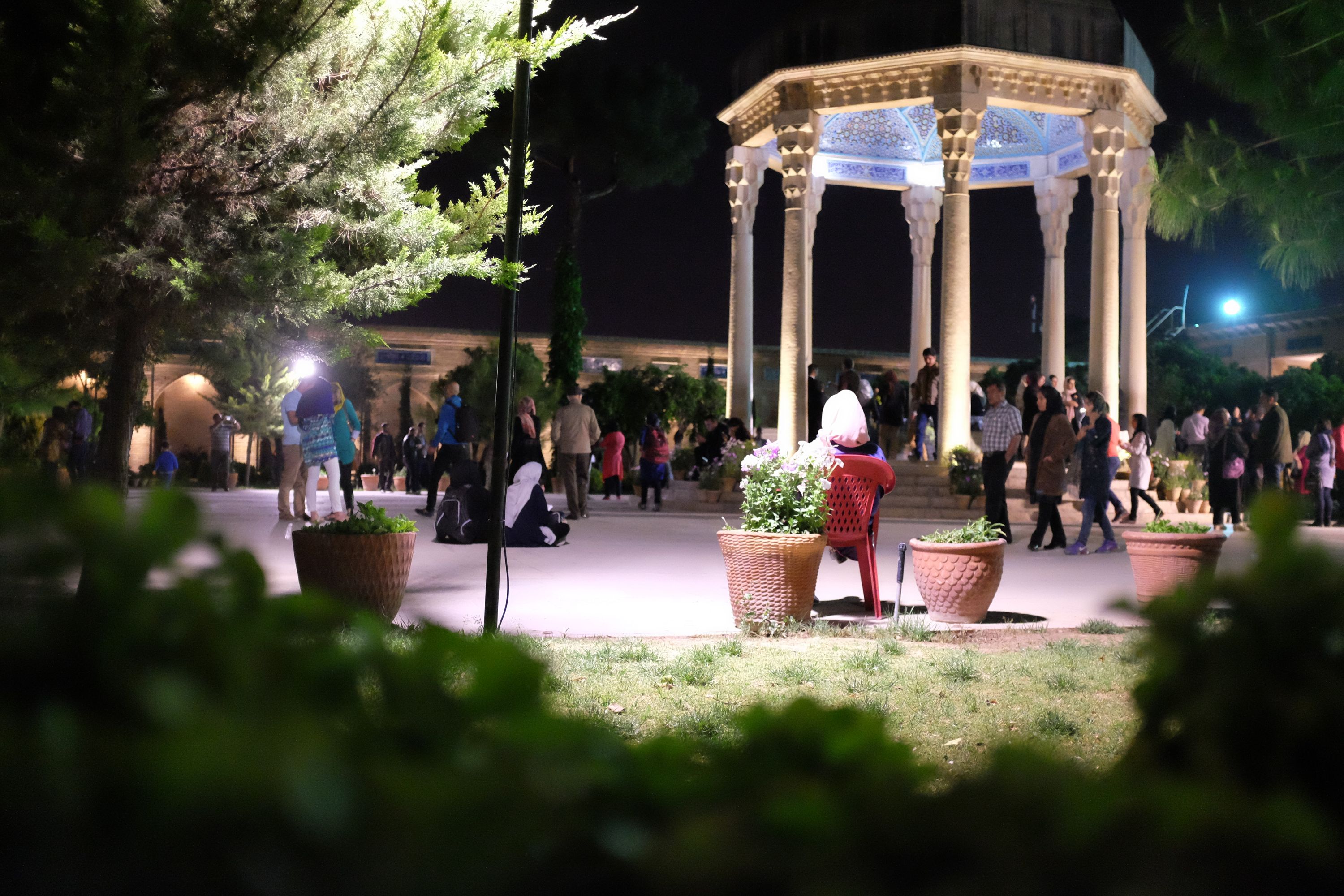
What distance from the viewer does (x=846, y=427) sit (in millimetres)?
7129

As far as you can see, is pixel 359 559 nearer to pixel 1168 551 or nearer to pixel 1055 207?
pixel 1168 551

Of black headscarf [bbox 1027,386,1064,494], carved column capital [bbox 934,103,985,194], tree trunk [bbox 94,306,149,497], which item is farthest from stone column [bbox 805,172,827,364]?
tree trunk [bbox 94,306,149,497]

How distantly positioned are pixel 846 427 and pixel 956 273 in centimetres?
1267

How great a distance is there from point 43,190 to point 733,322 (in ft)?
61.1

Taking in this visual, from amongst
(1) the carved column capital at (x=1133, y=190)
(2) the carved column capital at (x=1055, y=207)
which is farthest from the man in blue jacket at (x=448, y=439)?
(2) the carved column capital at (x=1055, y=207)

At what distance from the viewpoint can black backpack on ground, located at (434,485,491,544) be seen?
1028 cm

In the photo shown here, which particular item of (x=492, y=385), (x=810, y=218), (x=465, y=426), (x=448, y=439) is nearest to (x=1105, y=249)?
(x=810, y=218)

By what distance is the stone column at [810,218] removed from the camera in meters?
20.4

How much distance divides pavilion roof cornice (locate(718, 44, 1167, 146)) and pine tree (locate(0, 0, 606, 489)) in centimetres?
1454

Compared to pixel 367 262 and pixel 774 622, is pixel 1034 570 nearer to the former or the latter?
pixel 774 622

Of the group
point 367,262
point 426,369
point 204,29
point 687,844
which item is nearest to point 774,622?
point 367,262

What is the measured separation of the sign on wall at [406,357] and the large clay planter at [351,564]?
43.9 m

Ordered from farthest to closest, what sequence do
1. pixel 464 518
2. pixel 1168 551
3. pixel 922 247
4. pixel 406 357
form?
1. pixel 406 357
2. pixel 922 247
3. pixel 464 518
4. pixel 1168 551

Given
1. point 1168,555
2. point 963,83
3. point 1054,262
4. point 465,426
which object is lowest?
point 1168,555
